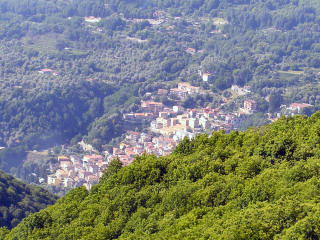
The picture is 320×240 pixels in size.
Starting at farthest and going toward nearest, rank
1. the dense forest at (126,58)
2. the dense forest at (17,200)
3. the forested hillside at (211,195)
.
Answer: the dense forest at (126,58) → the dense forest at (17,200) → the forested hillside at (211,195)

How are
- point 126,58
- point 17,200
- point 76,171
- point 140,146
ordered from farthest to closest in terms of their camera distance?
1. point 126,58
2. point 140,146
3. point 76,171
4. point 17,200

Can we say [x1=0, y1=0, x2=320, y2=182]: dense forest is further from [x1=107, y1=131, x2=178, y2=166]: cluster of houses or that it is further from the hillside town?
[x1=107, y1=131, x2=178, y2=166]: cluster of houses

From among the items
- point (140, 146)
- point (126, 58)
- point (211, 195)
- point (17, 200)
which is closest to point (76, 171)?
point (140, 146)

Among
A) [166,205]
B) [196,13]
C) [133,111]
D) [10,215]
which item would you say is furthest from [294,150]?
[196,13]

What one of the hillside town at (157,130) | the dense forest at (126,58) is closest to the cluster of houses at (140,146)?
the hillside town at (157,130)

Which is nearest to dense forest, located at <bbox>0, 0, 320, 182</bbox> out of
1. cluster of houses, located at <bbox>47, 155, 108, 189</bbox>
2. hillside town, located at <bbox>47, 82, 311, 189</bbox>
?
hillside town, located at <bbox>47, 82, 311, 189</bbox>

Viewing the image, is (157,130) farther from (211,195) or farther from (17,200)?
(211,195)

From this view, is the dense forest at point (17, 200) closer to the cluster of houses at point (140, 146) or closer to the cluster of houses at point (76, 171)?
the cluster of houses at point (76, 171)
